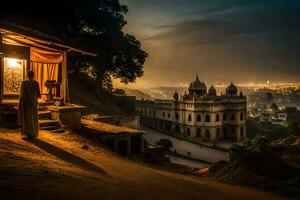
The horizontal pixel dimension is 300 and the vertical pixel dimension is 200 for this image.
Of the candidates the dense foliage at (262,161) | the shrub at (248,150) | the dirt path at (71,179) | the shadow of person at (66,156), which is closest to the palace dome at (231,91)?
the shrub at (248,150)

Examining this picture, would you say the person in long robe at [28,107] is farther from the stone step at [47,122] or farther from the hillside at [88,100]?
the hillside at [88,100]

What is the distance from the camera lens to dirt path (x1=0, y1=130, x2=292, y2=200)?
5.16 metres

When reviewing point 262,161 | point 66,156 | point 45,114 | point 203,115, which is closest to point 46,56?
point 45,114

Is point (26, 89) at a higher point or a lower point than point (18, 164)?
higher

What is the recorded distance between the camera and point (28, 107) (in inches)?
390

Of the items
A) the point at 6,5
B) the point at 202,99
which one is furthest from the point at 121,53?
the point at 202,99

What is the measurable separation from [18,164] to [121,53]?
107 feet

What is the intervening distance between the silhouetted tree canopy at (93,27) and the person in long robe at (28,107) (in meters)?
18.5

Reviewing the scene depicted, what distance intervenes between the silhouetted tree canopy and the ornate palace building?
1702 cm

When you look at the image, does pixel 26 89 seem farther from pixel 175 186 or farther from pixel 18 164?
pixel 175 186

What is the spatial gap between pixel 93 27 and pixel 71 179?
30255 millimetres

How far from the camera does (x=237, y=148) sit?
38.1ft

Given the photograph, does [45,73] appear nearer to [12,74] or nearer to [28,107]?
[12,74]

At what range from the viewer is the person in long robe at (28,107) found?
32.4ft
